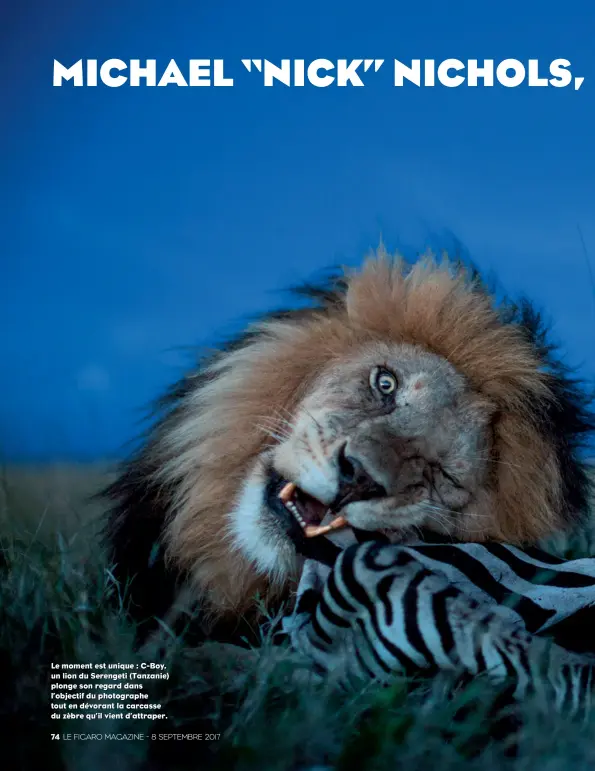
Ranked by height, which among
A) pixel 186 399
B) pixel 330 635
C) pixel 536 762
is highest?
pixel 186 399

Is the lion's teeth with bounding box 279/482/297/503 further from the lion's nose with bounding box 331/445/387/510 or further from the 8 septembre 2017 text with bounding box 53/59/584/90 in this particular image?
the 8 septembre 2017 text with bounding box 53/59/584/90

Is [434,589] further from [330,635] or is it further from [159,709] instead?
[159,709]

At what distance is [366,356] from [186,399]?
45cm

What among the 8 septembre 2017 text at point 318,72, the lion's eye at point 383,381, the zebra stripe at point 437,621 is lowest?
the zebra stripe at point 437,621

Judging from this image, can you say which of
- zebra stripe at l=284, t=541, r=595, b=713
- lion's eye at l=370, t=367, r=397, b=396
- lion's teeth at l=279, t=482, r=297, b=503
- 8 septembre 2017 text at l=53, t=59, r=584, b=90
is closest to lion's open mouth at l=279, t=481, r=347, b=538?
lion's teeth at l=279, t=482, r=297, b=503

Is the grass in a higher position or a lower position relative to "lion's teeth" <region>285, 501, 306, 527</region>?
lower

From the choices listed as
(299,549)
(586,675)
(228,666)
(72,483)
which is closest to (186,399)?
(72,483)

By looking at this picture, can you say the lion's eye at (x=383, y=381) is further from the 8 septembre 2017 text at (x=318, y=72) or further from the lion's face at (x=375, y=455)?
the 8 septembre 2017 text at (x=318, y=72)

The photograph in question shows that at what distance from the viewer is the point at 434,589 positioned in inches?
59.4

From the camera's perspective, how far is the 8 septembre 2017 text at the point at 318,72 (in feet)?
6.72

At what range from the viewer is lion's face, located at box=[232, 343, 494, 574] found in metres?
1.82

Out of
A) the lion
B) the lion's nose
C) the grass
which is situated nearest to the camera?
the grass

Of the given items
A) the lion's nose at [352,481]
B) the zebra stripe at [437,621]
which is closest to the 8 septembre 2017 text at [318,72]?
the lion's nose at [352,481]

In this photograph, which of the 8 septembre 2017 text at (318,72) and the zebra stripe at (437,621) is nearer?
the zebra stripe at (437,621)
